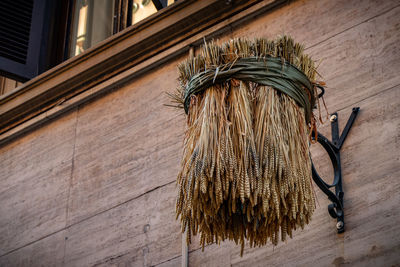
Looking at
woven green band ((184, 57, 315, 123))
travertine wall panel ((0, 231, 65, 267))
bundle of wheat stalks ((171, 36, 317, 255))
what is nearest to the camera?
bundle of wheat stalks ((171, 36, 317, 255))

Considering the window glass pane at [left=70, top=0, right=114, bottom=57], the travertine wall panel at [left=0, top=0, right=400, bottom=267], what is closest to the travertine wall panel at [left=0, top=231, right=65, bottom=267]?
the travertine wall panel at [left=0, top=0, right=400, bottom=267]

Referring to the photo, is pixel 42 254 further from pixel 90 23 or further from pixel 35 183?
pixel 90 23

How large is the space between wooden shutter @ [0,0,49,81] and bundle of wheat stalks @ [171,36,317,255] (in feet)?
8.44

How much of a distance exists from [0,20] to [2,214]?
4.75ft

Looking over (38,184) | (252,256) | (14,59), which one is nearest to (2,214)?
(38,184)

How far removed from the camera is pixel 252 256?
14.5 ft

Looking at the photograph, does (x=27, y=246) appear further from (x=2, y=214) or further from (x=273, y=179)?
(x=273, y=179)

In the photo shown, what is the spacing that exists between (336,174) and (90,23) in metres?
3.16

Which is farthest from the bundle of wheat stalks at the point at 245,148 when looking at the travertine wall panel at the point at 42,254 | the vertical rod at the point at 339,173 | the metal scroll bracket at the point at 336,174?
the travertine wall panel at the point at 42,254

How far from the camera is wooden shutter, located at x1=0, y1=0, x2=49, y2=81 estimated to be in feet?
20.2

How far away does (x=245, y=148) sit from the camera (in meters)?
3.53

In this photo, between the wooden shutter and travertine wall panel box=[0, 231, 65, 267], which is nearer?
travertine wall panel box=[0, 231, 65, 267]

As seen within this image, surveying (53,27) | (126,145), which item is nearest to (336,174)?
(126,145)

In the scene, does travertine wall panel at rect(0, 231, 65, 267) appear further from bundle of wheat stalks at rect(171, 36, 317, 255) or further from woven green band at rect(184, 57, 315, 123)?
woven green band at rect(184, 57, 315, 123)
